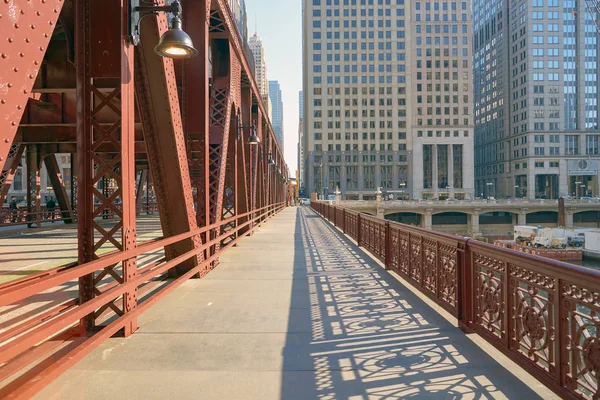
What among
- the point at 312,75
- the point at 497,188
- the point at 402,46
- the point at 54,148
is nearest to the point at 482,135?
the point at 497,188

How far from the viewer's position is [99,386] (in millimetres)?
3648

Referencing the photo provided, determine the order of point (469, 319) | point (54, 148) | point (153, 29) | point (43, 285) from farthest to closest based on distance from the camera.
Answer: point (54, 148) < point (153, 29) < point (469, 319) < point (43, 285)

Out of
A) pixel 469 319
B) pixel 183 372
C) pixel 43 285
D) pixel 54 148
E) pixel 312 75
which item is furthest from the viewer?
pixel 312 75

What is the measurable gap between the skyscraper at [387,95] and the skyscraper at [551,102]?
17.9 m

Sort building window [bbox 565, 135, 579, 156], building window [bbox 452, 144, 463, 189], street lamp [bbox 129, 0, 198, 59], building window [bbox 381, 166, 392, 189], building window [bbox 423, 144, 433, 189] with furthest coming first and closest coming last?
building window [bbox 452, 144, 463, 189]
building window [bbox 423, 144, 433, 189]
building window [bbox 565, 135, 579, 156]
building window [bbox 381, 166, 392, 189]
street lamp [bbox 129, 0, 198, 59]

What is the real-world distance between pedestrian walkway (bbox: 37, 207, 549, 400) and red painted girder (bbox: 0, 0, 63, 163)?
7.71ft

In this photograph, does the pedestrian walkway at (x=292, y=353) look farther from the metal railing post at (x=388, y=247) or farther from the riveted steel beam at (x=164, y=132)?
the metal railing post at (x=388, y=247)

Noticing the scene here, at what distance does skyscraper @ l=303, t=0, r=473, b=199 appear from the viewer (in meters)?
114

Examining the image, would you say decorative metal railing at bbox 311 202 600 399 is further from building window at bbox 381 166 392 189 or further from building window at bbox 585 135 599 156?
building window at bbox 585 135 599 156

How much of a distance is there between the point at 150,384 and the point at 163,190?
402 centimetres

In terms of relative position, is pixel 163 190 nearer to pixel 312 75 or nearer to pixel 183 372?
pixel 183 372

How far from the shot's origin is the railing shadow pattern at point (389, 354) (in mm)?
3586

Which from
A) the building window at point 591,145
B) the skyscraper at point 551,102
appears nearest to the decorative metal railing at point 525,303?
the skyscraper at point 551,102

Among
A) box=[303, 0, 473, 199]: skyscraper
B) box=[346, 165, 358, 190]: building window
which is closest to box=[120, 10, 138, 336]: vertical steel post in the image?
box=[303, 0, 473, 199]: skyscraper
